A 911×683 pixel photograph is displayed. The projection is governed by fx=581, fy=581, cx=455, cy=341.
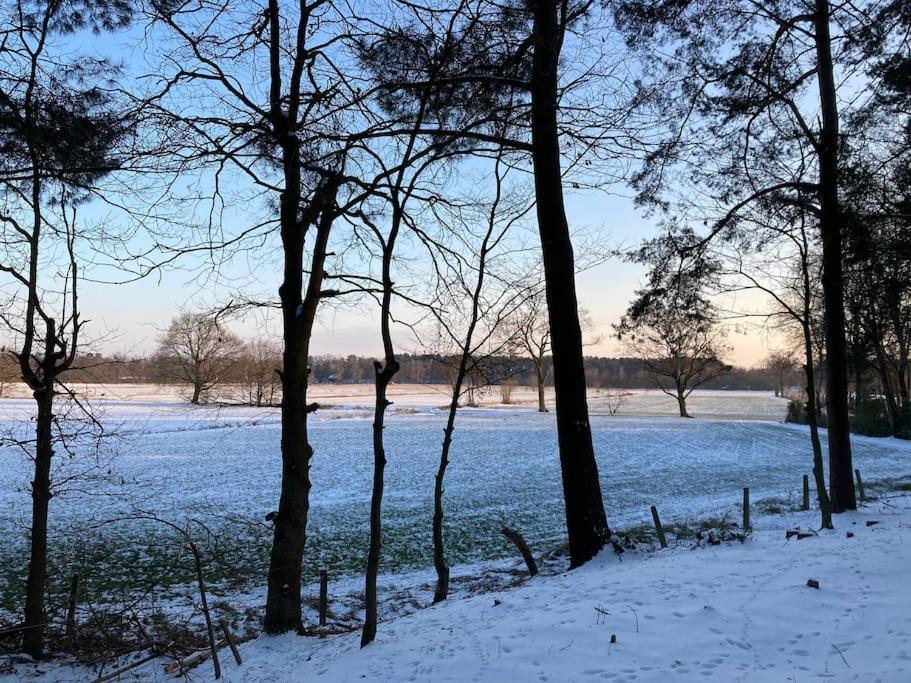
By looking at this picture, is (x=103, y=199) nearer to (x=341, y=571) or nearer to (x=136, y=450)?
(x=341, y=571)

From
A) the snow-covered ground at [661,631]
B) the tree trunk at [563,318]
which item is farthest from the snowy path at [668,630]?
the tree trunk at [563,318]

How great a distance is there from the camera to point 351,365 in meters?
80.2

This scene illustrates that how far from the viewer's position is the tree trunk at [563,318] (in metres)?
7.27

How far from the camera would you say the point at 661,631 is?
4180 millimetres

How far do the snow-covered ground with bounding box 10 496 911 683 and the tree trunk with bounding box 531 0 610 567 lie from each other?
83 cm

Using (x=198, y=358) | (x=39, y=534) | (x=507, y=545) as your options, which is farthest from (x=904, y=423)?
(x=198, y=358)

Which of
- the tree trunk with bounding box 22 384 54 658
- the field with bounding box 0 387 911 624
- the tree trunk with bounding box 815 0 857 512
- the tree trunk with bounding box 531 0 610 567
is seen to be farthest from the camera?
the field with bounding box 0 387 911 624

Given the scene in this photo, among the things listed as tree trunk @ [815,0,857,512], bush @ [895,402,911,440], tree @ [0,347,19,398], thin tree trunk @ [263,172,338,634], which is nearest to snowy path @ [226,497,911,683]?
thin tree trunk @ [263,172,338,634]

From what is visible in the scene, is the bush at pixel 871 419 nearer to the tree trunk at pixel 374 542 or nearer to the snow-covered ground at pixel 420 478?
the snow-covered ground at pixel 420 478

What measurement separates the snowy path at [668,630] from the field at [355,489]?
293 cm

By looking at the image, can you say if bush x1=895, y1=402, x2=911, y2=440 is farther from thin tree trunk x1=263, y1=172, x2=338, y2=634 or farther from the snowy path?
thin tree trunk x1=263, y1=172, x2=338, y2=634

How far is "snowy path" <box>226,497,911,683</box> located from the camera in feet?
12.0

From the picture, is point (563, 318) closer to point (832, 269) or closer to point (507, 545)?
point (832, 269)

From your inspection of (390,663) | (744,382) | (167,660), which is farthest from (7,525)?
(744,382)
